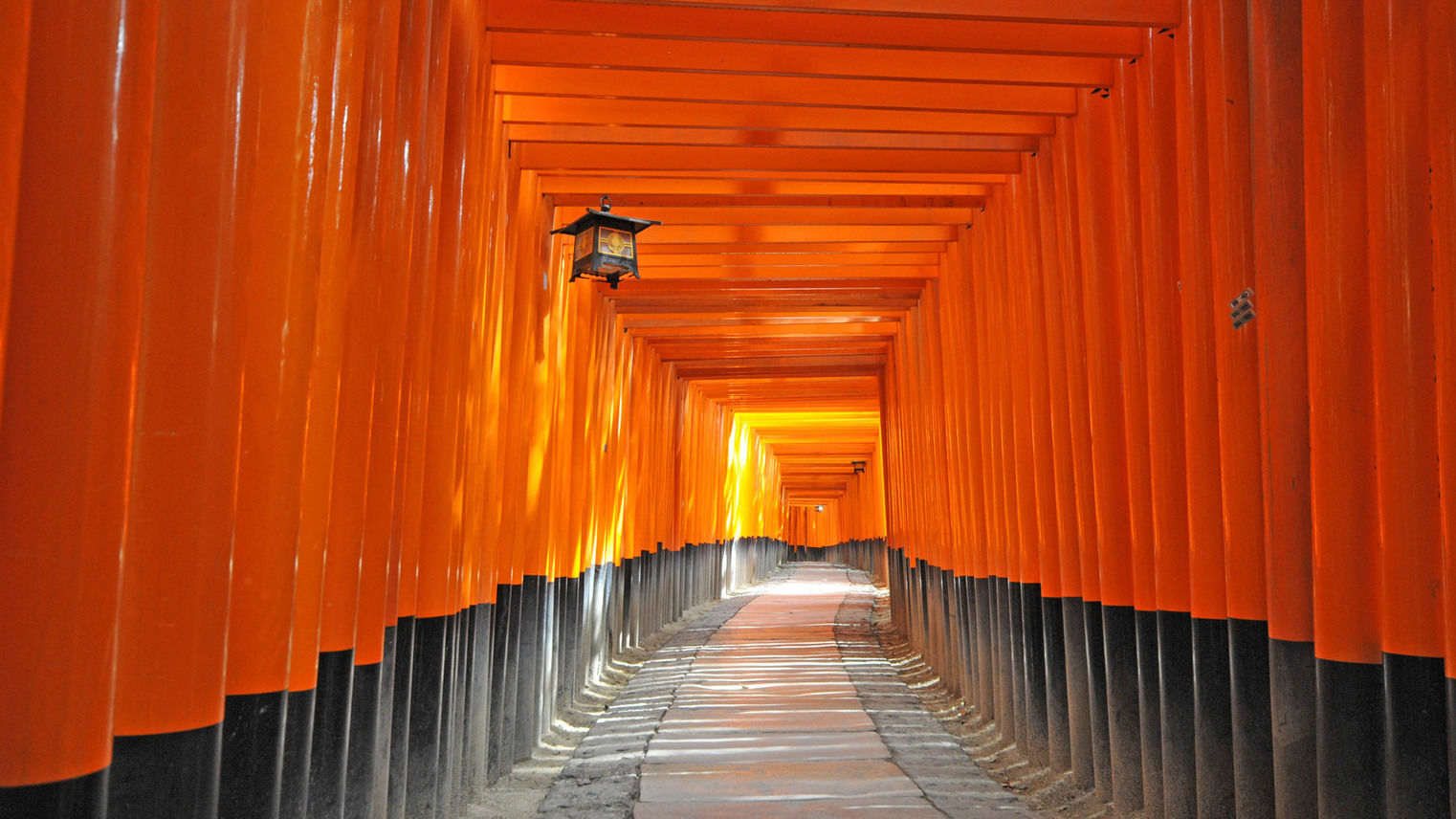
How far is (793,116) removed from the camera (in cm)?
597

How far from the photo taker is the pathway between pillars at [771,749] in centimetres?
496

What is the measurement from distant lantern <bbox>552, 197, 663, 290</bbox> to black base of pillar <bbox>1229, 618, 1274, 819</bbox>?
12.4 feet

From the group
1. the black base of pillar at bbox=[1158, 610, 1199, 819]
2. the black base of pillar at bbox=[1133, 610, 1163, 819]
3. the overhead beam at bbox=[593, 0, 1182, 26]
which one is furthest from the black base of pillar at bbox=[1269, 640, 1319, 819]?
the overhead beam at bbox=[593, 0, 1182, 26]

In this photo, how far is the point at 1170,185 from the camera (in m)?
4.42

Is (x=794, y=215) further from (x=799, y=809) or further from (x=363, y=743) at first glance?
(x=363, y=743)

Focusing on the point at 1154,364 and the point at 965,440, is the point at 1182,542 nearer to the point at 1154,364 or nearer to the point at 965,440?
the point at 1154,364

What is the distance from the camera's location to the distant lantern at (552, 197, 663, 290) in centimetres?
588

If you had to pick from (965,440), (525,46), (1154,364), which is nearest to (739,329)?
(965,440)

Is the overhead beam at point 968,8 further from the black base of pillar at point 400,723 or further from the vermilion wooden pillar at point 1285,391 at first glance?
the black base of pillar at point 400,723

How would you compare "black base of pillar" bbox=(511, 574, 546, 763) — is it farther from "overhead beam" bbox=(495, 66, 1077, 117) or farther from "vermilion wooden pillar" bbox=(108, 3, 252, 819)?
"vermilion wooden pillar" bbox=(108, 3, 252, 819)

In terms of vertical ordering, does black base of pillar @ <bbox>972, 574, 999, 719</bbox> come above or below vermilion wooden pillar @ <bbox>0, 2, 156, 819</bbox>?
below

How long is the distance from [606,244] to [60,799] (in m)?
4.59

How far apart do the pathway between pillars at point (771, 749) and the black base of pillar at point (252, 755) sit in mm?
2585

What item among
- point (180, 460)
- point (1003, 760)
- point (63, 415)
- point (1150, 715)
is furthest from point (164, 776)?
point (1003, 760)
